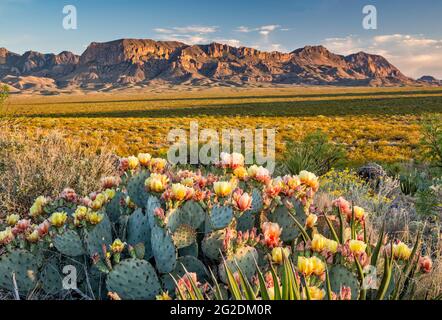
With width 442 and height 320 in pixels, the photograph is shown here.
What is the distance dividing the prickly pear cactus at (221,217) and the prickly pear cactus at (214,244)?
0.27 ft

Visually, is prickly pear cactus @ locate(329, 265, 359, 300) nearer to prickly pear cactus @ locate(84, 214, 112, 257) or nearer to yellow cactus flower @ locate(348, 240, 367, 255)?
yellow cactus flower @ locate(348, 240, 367, 255)

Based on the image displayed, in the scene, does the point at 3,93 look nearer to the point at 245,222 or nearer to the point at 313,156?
the point at 313,156

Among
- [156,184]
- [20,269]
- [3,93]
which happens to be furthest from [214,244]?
[3,93]

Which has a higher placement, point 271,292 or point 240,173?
point 240,173

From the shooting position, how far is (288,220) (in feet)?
8.88

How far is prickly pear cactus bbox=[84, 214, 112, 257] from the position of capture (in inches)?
101

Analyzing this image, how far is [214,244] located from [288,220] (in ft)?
1.87

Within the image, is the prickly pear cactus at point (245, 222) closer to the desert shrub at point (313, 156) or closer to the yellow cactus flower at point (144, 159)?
the yellow cactus flower at point (144, 159)

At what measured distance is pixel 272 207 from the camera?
290cm

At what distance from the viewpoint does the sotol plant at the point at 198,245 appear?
7.05ft

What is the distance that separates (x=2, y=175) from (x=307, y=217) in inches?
202

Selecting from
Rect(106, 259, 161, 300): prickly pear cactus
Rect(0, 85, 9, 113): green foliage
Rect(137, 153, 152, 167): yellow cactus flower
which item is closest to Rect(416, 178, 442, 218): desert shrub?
Rect(137, 153, 152, 167): yellow cactus flower

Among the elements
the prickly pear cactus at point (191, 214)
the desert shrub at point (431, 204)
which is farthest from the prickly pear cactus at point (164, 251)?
the desert shrub at point (431, 204)
